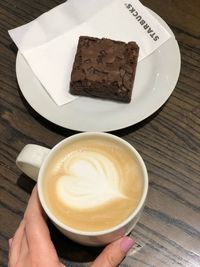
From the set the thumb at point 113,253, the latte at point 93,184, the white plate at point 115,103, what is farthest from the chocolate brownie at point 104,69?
the thumb at point 113,253

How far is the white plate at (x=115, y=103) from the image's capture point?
827 mm

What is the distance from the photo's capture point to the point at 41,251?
643 mm

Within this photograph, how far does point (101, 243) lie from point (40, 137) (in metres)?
0.27

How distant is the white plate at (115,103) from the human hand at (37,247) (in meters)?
0.20

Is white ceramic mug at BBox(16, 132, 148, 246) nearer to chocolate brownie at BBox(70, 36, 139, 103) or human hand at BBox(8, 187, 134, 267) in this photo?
human hand at BBox(8, 187, 134, 267)

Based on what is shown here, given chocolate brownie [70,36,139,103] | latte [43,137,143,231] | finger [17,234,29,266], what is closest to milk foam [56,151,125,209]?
latte [43,137,143,231]

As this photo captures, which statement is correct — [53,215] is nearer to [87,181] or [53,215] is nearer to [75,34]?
[87,181]

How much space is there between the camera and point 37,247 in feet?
2.12

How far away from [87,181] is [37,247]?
0.39 ft

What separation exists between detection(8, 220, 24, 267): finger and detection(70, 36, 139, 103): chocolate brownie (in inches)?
11.8

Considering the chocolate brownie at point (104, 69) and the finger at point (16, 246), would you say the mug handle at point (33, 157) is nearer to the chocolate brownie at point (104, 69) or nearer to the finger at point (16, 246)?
the finger at point (16, 246)

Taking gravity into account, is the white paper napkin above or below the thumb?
above

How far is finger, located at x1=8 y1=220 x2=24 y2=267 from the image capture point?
673mm

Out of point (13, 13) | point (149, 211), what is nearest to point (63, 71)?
point (13, 13)
